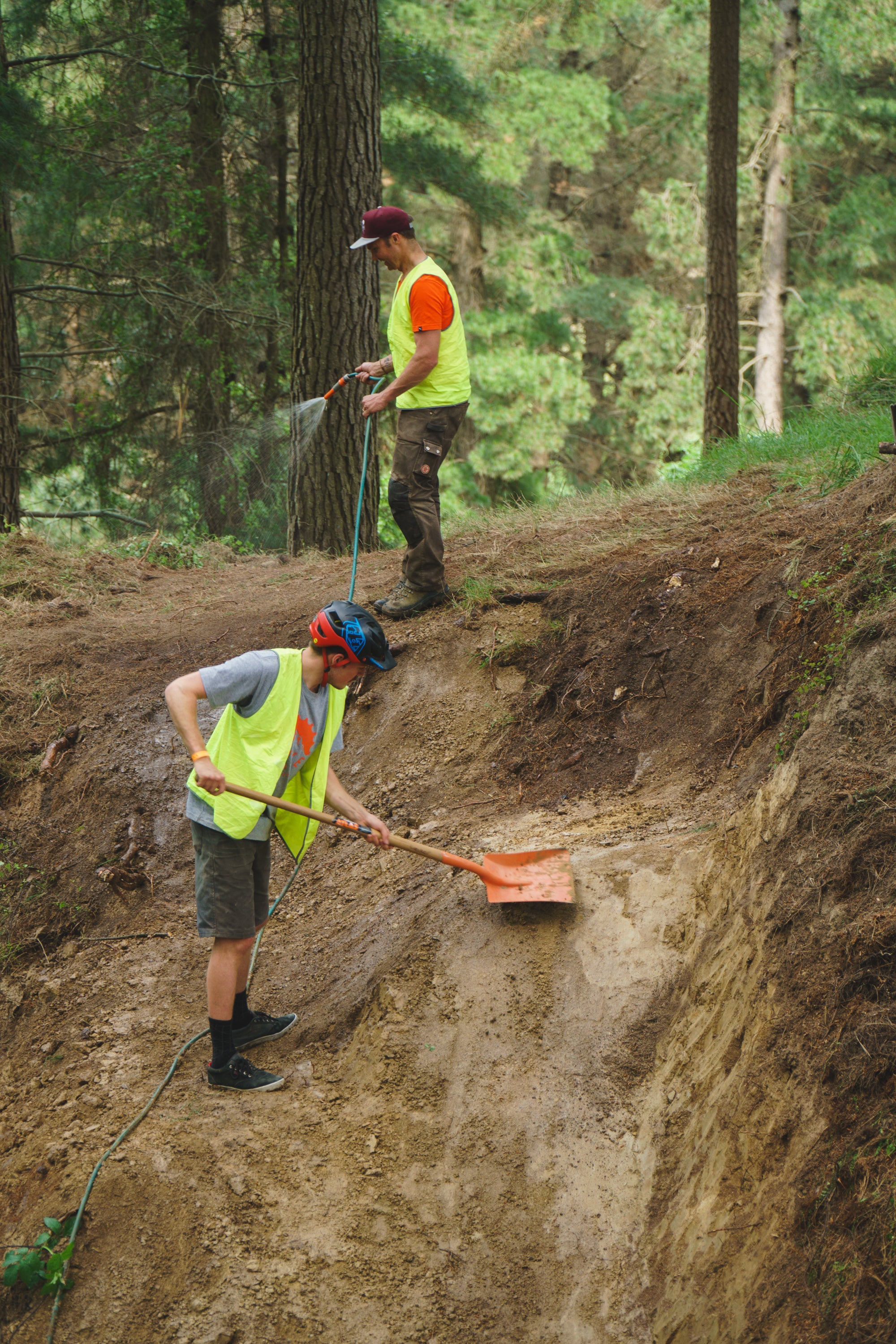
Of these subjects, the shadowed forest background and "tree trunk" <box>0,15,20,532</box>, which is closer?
"tree trunk" <box>0,15,20,532</box>

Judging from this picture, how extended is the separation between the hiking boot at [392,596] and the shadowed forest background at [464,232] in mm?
2249

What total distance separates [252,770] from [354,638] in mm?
589

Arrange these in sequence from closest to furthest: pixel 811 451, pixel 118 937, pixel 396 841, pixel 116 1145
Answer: pixel 116 1145, pixel 396 841, pixel 118 937, pixel 811 451

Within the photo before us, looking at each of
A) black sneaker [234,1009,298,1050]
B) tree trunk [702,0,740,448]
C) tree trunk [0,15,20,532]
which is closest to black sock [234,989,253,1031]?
black sneaker [234,1009,298,1050]

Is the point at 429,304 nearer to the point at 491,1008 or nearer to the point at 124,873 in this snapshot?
the point at 124,873

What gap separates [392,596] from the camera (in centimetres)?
604

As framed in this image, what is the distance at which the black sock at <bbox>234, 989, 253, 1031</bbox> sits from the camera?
161 inches

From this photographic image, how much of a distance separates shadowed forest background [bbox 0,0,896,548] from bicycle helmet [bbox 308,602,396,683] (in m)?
3.28

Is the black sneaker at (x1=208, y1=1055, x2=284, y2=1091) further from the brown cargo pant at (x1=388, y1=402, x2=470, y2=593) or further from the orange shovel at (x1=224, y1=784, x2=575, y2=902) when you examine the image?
the brown cargo pant at (x1=388, y1=402, x2=470, y2=593)

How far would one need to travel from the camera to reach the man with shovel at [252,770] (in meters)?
3.62

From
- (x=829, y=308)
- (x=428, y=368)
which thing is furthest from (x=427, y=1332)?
(x=829, y=308)

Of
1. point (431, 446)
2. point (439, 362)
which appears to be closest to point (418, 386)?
point (439, 362)

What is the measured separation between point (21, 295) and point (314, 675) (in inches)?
361

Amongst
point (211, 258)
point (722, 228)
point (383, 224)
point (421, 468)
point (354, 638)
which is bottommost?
point (354, 638)
